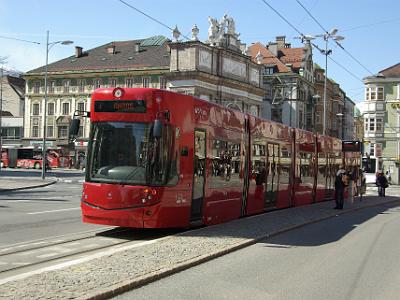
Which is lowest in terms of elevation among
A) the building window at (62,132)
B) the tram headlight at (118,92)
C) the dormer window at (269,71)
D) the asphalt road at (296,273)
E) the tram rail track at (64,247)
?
the asphalt road at (296,273)

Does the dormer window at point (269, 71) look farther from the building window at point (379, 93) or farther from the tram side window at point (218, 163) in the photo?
the tram side window at point (218, 163)

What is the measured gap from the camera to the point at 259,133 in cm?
1778

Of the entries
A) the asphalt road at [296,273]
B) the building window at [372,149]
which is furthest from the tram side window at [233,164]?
the building window at [372,149]

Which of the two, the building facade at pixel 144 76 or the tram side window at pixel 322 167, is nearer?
the tram side window at pixel 322 167

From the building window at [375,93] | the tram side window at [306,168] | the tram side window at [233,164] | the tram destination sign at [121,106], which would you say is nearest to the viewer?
the tram destination sign at [121,106]

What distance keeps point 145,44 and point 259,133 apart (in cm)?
7584

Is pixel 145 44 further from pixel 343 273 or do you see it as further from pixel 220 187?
pixel 343 273

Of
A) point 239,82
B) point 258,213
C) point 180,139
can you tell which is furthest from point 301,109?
point 180,139

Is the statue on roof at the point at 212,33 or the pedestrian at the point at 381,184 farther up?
the statue on roof at the point at 212,33

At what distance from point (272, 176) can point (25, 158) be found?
6408cm

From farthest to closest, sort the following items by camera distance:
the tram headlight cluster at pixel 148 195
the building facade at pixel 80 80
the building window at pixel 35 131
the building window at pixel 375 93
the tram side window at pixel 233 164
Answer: the building window at pixel 35 131, the building facade at pixel 80 80, the building window at pixel 375 93, the tram side window at pixel 233 164, the tram headlight cluster at pixel 148 195

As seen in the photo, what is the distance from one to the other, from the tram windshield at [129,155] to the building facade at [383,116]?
7216 centimetres

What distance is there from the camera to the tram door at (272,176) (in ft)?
61.3

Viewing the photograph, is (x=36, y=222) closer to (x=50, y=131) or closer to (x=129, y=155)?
(x=129, y=155)
